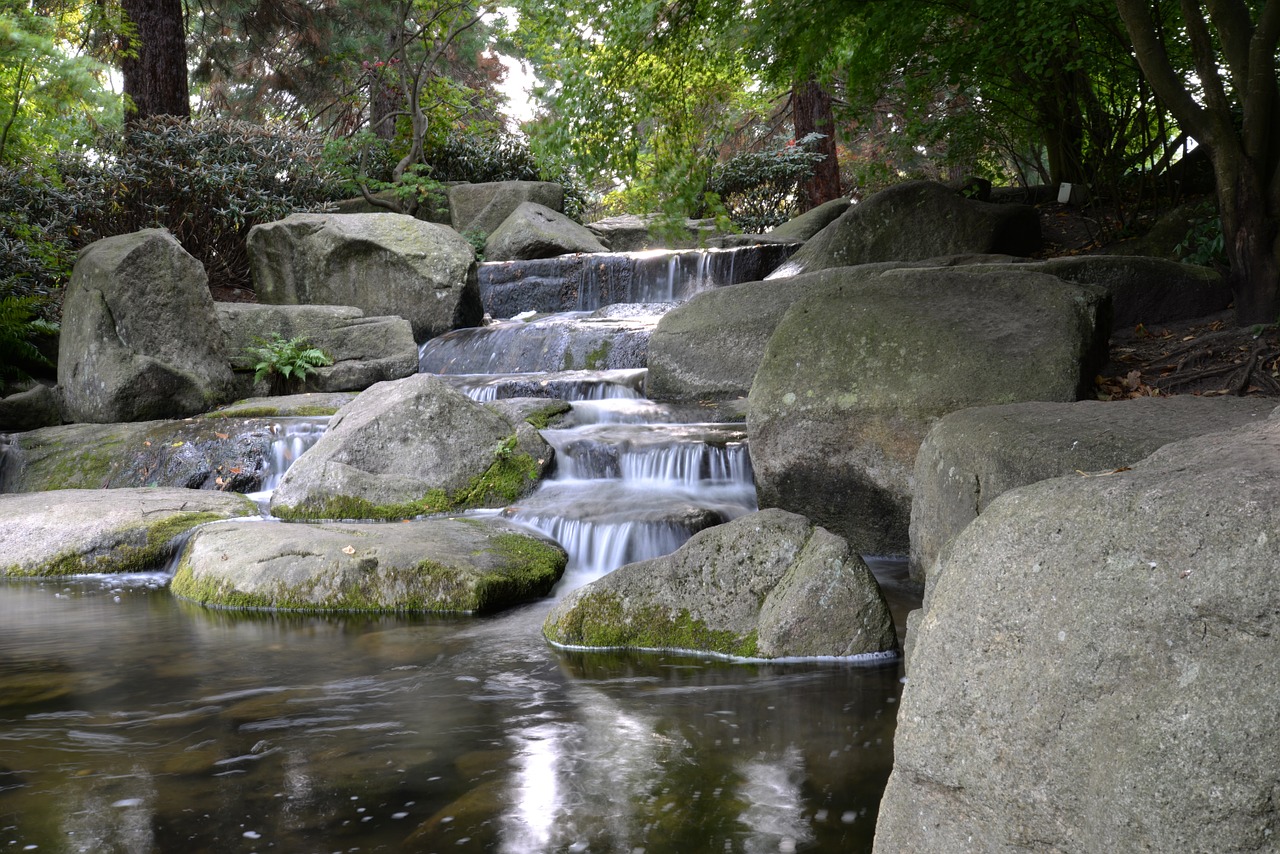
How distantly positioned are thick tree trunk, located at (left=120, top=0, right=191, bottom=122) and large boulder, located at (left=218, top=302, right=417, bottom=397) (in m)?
5.69

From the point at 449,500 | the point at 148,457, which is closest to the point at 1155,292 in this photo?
the point at 449,500

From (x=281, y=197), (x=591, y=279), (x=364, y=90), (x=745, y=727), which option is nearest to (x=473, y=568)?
(x=745, y=727)

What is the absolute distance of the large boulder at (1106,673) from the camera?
1.75 metres

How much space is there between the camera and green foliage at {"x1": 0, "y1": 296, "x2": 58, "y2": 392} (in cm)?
1039

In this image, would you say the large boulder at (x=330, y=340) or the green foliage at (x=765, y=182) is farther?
the green foliage at (x=765, y=182)

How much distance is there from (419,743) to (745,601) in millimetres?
1805

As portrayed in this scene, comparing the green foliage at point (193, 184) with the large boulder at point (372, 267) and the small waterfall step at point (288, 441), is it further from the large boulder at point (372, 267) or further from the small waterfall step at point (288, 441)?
the small waterfall step at point (288, 441)

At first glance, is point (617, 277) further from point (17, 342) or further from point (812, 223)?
point (17, 342)

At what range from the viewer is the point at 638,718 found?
3.94 meters

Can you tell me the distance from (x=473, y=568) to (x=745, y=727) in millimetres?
2421

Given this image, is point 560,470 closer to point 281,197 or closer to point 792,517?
point 792,517

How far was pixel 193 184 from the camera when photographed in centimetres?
1386

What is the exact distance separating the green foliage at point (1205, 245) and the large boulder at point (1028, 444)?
4.54 meters

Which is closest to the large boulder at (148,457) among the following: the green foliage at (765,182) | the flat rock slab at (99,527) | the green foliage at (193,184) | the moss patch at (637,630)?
the flat rock slab at (99,527)
